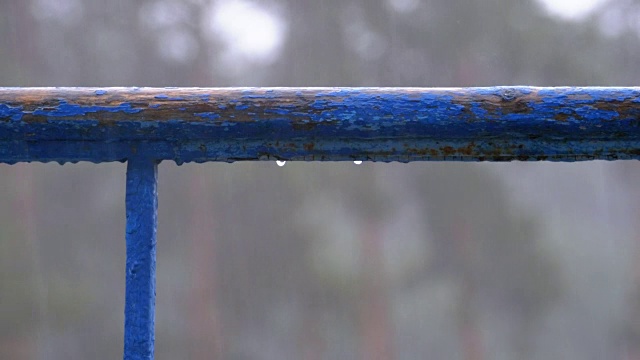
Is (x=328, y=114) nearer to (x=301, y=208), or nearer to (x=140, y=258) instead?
(x=140, y=258)

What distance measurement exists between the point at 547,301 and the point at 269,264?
3064 mm

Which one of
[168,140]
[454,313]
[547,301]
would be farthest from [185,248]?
[168,140]

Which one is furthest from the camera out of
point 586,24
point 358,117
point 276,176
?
point 276,176

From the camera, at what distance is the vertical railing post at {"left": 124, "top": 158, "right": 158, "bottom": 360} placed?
0.35 m

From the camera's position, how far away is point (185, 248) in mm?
7707

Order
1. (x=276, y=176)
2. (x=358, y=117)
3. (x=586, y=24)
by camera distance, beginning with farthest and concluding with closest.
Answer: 1. (x=276, y=176)
2. (x=586, y=24)
3. (x=358, y=117)

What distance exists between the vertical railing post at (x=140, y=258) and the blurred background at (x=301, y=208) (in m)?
7.14

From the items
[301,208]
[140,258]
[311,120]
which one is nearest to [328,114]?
[311,120]

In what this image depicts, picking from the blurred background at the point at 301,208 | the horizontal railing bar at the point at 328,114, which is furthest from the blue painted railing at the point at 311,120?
the blurred background at the point at 301,208

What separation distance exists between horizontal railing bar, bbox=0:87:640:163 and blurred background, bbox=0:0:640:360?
711 cm

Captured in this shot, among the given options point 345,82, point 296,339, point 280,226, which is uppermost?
point 345,82

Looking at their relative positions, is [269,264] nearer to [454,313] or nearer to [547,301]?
[454,313]

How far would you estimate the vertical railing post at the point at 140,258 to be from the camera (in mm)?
351

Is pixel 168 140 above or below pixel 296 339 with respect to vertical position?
above
